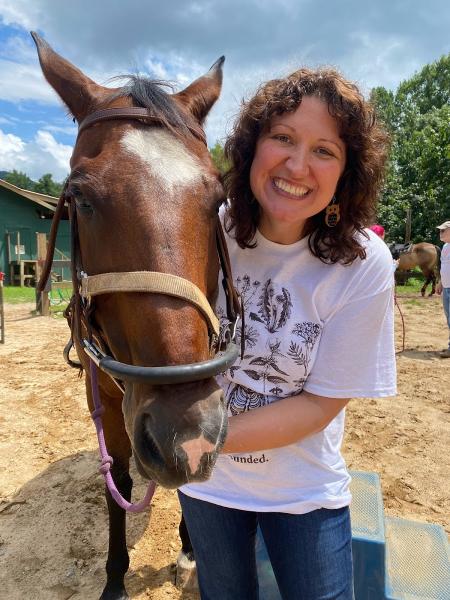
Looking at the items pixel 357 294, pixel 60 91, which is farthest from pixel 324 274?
pixel 60 91

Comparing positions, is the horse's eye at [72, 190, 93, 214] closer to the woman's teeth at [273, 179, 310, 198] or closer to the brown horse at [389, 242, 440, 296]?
the woman's teeth at [273, 179, 310, 198]

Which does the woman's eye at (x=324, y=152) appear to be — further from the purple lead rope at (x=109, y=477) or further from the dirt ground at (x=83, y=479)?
the dirt ground at (x=83, y=479)

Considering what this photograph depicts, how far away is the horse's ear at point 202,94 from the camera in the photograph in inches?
73.1

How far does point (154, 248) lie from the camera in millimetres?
1218

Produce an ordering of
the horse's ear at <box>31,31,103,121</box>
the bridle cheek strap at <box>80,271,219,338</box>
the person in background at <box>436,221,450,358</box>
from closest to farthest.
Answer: the bridle cheek strap at <box>80,271,219,338</box>, the horse's ear at <box>31,31,103,121</box>, the person in background at <box>436,221,450,358</box>

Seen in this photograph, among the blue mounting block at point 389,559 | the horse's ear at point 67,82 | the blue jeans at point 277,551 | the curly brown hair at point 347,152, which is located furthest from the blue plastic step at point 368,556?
the horse's ear at point 67,82

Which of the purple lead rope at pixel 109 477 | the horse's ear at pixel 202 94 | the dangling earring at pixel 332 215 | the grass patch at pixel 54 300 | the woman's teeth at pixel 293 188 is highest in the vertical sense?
the horse's ear at pixel 202 94

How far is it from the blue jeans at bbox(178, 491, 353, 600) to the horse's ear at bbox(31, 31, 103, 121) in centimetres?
167

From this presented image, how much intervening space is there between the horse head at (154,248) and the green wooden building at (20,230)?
Answer: 62.0ft

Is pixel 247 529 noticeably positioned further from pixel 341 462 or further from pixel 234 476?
pixel 341 462

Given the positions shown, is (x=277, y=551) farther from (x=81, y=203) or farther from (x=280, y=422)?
(x=81, y=203)

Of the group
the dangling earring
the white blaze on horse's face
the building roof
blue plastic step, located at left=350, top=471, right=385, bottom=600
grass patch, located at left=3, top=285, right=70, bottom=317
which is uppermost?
the building roof

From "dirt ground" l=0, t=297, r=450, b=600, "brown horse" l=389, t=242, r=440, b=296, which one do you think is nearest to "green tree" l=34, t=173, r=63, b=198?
"brown horse" l=389, t=242, r=440, b=296

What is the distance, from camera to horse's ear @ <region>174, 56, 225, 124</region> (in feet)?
6.09
